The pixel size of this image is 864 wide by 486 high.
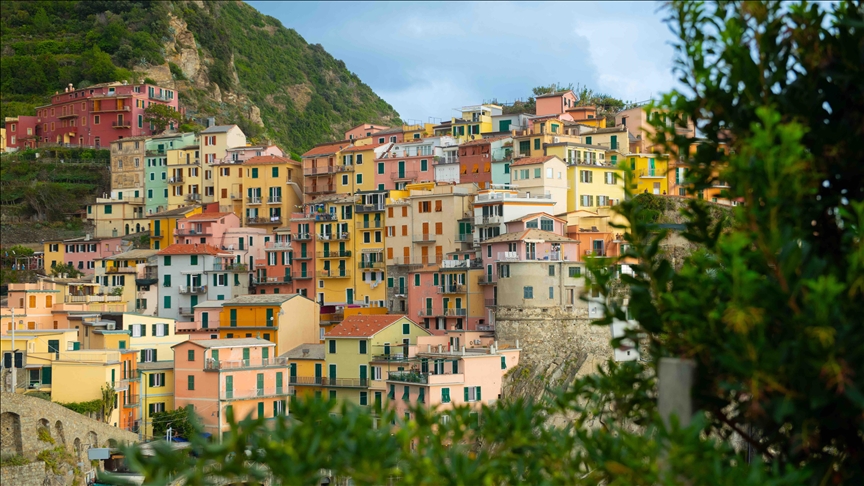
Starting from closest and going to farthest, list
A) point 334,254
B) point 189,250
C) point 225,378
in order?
point 225,378, point 334,254, point 189,250

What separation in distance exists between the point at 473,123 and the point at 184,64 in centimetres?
3829

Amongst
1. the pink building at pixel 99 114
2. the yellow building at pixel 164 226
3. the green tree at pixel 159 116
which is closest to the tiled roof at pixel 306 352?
the yellow building at pixel 164 226

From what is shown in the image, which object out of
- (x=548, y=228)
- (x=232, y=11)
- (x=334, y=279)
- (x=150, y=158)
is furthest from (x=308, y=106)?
(x=548, y=228)

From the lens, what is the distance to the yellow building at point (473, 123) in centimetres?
6850

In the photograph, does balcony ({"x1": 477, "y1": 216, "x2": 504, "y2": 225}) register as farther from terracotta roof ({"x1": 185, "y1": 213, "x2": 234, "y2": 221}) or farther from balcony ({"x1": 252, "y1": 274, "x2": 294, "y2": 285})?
terracotta roof ({"x1": 185, "y1": 213, "x2": 234, "y2": 221})

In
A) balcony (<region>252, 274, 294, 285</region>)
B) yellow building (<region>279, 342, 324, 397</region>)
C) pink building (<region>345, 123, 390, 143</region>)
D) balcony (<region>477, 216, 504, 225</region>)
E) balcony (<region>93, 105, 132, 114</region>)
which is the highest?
balcony (<region>93, 105, 132, 114</region>)

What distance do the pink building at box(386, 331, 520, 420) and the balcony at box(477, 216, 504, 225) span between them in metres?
7.12

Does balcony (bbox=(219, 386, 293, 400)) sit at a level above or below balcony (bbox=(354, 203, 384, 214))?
below

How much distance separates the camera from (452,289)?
52.5 metres

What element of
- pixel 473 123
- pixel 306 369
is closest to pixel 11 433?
pixel 306 369

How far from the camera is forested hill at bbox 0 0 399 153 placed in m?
92.6

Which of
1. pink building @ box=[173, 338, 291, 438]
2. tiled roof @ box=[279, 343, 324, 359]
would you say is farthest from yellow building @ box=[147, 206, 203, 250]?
pink building @ box=[173, 338, 291, 438]

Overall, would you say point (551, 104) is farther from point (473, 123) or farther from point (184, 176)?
point (184, 176)

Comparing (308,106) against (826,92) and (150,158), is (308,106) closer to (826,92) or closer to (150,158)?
(150,158)
